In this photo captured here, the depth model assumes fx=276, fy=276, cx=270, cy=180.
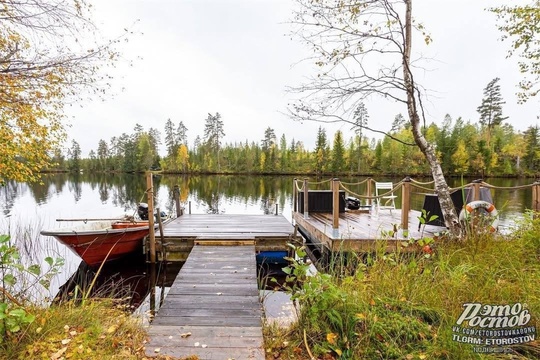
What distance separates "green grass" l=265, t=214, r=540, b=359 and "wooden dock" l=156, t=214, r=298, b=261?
11.9 ft

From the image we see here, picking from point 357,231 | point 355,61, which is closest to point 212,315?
point 357,231

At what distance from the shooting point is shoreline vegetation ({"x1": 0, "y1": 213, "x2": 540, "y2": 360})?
6.74 feet

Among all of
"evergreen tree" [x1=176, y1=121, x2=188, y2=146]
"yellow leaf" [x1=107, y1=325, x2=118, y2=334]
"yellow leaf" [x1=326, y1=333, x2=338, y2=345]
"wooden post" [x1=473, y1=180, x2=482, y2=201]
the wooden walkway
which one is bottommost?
the wooden walkway

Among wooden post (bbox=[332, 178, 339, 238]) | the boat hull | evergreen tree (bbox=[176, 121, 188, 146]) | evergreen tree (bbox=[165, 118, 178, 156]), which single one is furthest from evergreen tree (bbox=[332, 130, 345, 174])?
the boat hull

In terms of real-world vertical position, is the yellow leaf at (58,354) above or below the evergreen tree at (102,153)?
below

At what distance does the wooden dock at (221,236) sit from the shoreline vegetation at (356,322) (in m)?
3.51

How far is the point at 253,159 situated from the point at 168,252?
46.3 metres

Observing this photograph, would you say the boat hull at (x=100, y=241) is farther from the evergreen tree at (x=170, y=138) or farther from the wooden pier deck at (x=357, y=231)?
the evergreen tree at (x=170, y=138)

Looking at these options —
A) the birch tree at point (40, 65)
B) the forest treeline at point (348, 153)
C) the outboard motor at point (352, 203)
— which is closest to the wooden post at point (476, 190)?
the outboard motor at point (352, 203)

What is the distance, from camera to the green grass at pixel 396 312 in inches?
83.5

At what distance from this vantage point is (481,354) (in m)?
1.92

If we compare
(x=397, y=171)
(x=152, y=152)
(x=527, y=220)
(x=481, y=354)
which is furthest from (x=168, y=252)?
(x=152, y=152)

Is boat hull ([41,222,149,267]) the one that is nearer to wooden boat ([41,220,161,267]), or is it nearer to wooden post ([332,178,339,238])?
wooden boat ([41,220,161,267])

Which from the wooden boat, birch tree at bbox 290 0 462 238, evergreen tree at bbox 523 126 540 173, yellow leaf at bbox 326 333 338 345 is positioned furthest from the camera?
evergreen tree at bbox 523 126 540 173
